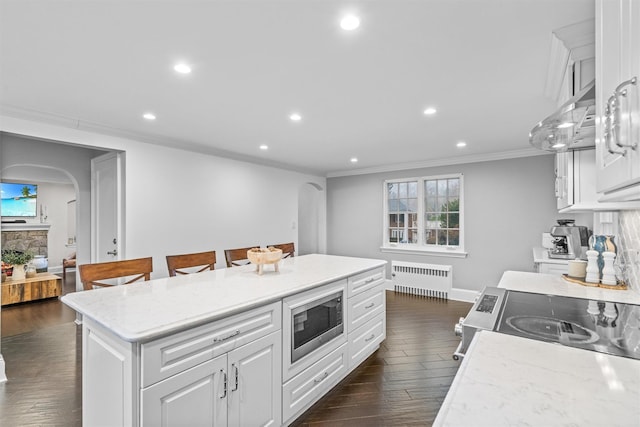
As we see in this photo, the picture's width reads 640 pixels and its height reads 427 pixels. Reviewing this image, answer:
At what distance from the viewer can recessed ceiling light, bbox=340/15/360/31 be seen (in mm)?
1483

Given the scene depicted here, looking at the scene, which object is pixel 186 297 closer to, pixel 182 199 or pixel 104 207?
pixel 182 199

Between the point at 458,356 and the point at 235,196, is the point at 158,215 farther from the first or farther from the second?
the point at 458,356

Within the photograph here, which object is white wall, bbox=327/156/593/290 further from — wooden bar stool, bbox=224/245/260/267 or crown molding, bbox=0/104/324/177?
wooden bar stool, bbox=224/245/260/267

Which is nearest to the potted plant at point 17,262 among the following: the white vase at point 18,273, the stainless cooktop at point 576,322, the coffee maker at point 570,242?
the white vase at point 18,273

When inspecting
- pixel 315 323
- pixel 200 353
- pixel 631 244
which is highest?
pixel 631 244

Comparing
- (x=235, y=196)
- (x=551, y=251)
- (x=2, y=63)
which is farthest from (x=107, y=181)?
(x=551, y=251)

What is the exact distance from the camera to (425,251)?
17.1 ft

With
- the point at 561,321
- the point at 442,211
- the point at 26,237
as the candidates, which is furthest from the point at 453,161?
the point at 26,237

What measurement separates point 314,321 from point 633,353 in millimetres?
1553

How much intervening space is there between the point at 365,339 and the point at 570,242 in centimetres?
232

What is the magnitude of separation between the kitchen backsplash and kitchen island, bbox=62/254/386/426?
1711mm

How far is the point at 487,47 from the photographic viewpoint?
5.69ft

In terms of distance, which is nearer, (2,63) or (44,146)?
(2,63)

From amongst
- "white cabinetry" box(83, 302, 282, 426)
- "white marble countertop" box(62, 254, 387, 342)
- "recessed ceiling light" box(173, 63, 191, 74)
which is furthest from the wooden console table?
"recessed ceiling light" box(173, 63, 191, 74)
